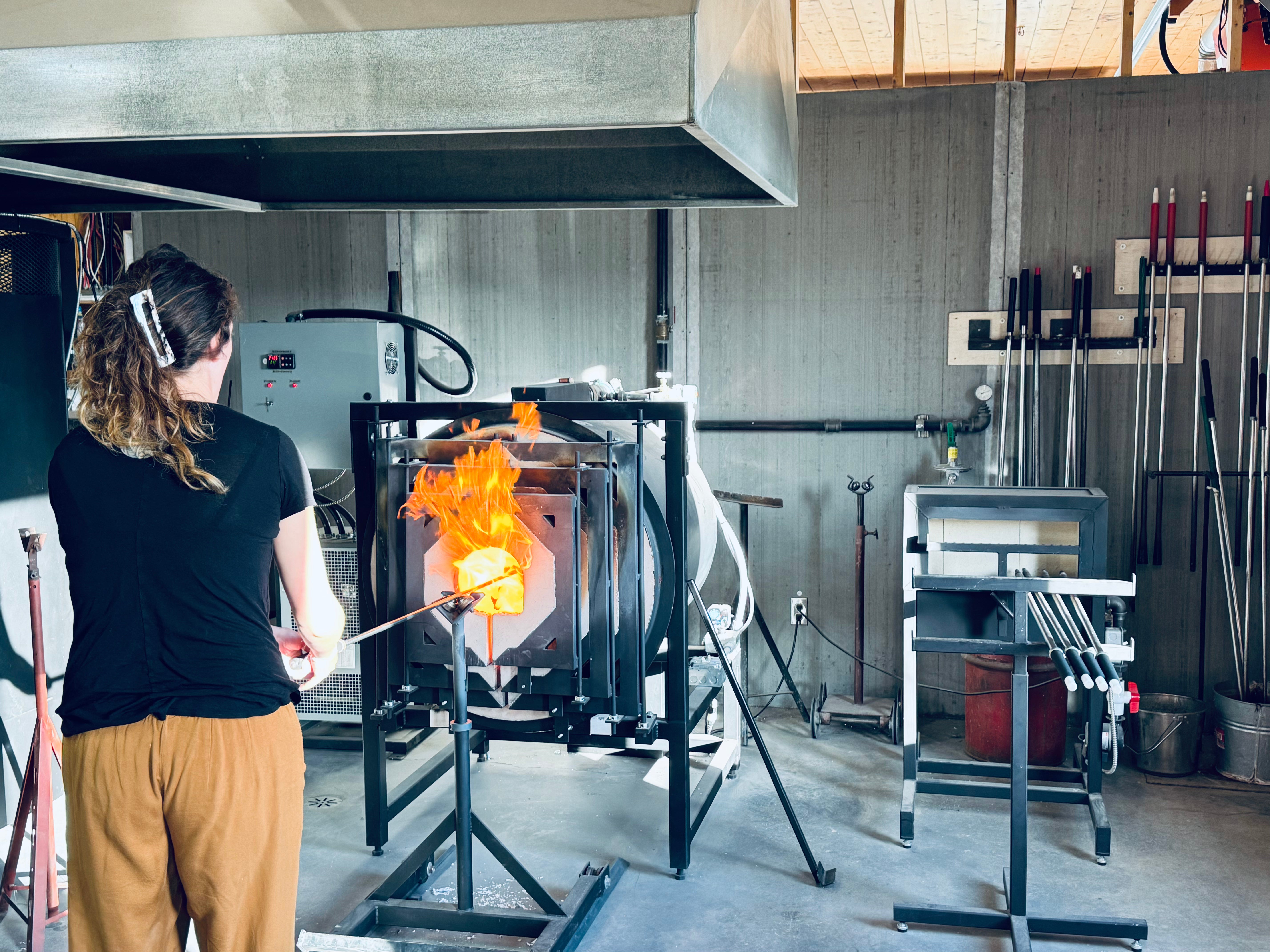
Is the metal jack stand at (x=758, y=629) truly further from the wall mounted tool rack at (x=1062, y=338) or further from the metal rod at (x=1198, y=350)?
the metal rod at (x=1198, y=350)

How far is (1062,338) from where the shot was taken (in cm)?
413

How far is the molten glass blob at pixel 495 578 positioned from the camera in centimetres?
263

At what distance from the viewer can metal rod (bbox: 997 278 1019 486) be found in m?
4.14

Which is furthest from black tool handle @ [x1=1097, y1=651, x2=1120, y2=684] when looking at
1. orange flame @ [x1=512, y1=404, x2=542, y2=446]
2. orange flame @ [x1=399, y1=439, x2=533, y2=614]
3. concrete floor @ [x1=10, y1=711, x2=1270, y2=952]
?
orange flame @ [x1=512, y1=404, x2=542, y2=446]

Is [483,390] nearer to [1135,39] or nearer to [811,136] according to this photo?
[811,136]

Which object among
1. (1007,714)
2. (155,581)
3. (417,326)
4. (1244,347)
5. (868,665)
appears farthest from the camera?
(868,665)

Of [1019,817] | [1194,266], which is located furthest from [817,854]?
[1194,266]

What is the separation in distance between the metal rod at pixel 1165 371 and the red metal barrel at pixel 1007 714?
680 millimetres

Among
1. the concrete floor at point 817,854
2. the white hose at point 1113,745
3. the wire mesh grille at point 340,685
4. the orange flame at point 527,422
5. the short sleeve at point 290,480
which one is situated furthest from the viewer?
the wire mesh grille at point 340,685

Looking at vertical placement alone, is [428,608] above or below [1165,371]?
below

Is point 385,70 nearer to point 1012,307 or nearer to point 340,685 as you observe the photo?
point 340,685

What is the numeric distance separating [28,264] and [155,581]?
210 cm

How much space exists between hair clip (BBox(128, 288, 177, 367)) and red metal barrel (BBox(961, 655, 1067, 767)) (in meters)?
3.06

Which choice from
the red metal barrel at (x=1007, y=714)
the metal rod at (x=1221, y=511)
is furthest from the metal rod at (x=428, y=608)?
the metal rod at (x=1221, y=511)
